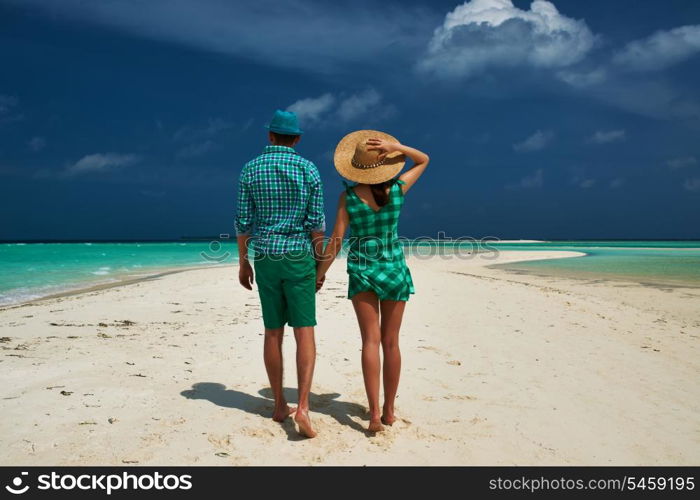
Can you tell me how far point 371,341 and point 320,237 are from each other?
825mm

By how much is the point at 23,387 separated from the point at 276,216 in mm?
2767

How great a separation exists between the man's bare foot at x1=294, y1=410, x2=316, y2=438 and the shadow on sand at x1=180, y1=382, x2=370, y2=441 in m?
0.12

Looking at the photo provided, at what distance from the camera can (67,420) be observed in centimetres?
343

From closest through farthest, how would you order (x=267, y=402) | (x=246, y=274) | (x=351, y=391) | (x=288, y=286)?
(x=288, y=286) → (x=246, y=274) → (x=267, y=402) → (x=351, y=391)

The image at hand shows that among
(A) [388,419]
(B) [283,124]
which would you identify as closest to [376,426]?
(A) [388,419]

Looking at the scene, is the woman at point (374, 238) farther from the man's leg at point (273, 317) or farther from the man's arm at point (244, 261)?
the man's arm at point (244, 261)

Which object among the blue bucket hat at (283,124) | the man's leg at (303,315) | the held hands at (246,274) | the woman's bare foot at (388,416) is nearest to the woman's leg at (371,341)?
the woman's bare foot at (388,416)

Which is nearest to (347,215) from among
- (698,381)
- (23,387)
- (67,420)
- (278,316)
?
(278,316)

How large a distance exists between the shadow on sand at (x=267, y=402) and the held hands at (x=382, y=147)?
1.97 meters

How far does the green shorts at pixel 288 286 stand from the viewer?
335cm

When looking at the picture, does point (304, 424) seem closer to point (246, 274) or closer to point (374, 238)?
point (246, 274)

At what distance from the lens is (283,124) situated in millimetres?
3482

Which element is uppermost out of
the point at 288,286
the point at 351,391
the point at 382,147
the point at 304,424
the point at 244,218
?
the point at 382,147
